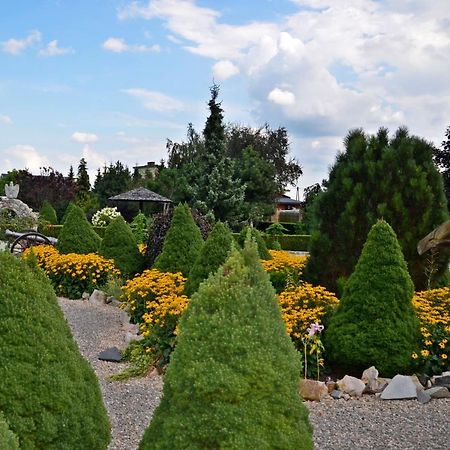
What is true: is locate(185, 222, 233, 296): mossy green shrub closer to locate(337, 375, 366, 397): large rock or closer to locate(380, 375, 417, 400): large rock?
locate(337, 375, 366, 397): large rock

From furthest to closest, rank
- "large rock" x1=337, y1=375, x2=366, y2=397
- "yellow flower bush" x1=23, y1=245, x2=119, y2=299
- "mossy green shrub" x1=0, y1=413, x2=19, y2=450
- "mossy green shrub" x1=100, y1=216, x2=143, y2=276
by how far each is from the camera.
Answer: "mossy green shrub" x1=100, y1=216, x2=143, y2=276 < "yellow flower bush" x1=23, y1=245, x2=119, y2=299 < "large rock" x1=337, y1=375, x2=366, y2=397 < "mossy green shrub" x1=0, y1=413, x2=19, y2=450

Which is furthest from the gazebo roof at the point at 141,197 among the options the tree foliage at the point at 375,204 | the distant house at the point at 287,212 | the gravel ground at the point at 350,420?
the gravel ground at the point at 350,420

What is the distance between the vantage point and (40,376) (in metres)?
2.42

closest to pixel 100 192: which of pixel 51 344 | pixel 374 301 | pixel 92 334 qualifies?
pixel 92 334

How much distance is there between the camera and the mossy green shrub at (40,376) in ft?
7.83

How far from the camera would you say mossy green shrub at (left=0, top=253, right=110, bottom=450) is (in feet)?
7.83

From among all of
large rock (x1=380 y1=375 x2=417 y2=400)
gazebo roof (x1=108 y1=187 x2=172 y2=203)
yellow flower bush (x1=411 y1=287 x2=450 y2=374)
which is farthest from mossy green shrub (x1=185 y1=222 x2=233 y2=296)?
gazebo roof (x1=108 y1=187 x2=172 y2=203)

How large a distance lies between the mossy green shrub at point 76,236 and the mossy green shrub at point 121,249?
0.85 m

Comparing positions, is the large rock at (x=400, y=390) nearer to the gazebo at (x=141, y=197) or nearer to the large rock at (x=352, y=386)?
the large rock at (x=352, y=386)

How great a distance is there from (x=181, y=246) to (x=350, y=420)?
516 centimetres

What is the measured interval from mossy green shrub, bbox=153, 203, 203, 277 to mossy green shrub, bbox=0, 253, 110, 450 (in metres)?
6.75

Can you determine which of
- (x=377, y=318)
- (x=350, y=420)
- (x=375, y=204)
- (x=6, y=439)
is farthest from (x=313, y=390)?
(x=6, y=439)

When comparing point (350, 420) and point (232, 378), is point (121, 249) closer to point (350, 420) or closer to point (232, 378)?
point (350, 420)

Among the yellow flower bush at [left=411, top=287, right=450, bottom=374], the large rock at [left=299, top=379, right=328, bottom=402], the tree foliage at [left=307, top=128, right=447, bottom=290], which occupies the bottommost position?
the large rock at [left=299, top=379, right=328, bottom=402]
